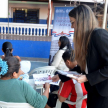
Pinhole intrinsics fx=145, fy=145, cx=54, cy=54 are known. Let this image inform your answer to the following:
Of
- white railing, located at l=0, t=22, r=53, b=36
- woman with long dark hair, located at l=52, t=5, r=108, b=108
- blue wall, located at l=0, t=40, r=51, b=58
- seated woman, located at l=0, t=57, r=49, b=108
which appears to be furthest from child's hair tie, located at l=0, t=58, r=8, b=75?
white railing, located at l=0, t=22, r=53, b=36

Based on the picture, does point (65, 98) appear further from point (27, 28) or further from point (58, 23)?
point (27, 28)

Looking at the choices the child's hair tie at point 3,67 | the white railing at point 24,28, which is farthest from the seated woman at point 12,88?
the white railing at point 24,28

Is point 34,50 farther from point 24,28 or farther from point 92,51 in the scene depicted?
point 24,28

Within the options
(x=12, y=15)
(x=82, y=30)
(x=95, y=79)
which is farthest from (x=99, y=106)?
(x=12, y=15)

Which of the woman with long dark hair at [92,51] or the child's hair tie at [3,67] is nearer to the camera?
the woman with long dark hair at [92,51]

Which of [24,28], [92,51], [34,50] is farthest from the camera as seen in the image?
[24,28]

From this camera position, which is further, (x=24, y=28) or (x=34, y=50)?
(x=24, y=28)

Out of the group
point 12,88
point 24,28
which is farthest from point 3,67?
point 24,28

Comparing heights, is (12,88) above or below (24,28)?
below

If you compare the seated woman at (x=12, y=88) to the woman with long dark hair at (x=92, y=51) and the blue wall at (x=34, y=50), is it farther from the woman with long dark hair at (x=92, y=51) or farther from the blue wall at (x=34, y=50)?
the blue wall at (x=34, y=50)

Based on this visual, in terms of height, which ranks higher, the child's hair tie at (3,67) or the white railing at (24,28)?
the white railing at (24,28)

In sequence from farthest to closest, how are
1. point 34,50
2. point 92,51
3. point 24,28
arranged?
point 24,28, point 34,50, point 92,51

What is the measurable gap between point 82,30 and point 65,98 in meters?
0.80

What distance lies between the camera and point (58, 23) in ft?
14.9
